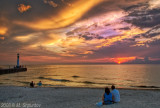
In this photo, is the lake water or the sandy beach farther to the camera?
the lake water

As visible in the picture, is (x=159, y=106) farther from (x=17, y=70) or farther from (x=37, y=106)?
(x=17, y=70)

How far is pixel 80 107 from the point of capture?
9789 millimetres

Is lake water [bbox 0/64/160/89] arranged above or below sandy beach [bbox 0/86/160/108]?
below

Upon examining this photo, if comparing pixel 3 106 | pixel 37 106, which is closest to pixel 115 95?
pixel 37 106

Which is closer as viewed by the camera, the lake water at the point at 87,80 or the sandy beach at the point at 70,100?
the sandy beach at the point at 70,100

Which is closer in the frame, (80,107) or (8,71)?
(80,107)

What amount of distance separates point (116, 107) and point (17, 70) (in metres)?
79.4

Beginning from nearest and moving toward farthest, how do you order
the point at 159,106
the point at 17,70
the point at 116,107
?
the point at 116,107 < the point at 159,106 < the point at 17,70

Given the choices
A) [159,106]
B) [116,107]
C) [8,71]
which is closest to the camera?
[116,107]

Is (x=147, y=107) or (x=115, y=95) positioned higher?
(x=115, y=95)

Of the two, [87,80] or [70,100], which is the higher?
[70,100]

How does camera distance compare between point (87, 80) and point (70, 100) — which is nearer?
point (70, 100)

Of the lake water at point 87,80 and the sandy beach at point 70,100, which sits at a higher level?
the sandy beach at point 70,100

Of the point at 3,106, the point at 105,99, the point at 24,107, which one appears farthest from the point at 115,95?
the point at 3,106
